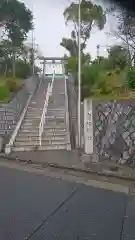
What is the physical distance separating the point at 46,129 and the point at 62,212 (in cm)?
1368

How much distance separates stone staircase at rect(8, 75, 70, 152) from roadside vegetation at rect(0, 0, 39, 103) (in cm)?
381

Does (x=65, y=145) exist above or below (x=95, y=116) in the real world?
below

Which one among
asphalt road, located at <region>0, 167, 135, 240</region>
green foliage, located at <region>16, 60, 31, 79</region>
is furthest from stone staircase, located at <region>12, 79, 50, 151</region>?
green foliage, located at <region>16, 60, 31, 79</region>

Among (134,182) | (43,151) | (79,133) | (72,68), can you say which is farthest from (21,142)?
(72,68)

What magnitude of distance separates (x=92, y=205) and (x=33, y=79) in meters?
32.9

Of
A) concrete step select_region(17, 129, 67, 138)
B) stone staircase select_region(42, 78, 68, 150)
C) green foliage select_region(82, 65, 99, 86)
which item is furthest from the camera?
green foliage select_region(82, 65, 99, 86)

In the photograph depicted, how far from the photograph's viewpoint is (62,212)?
6.70 m

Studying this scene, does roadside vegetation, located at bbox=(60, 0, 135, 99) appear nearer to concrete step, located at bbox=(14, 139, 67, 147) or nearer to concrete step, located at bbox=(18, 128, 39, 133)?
concrete step, located at bbox=(14, 139, 67, 147)

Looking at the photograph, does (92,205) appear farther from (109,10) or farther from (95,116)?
(95,116)

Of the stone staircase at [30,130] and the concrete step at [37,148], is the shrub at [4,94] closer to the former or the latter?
the stone staircase at [30,130]

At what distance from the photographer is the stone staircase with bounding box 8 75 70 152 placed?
18203 millimetres

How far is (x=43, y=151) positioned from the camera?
1769cm

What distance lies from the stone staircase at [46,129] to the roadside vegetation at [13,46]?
12.5 ft

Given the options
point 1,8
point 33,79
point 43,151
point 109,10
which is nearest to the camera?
point 109,10
